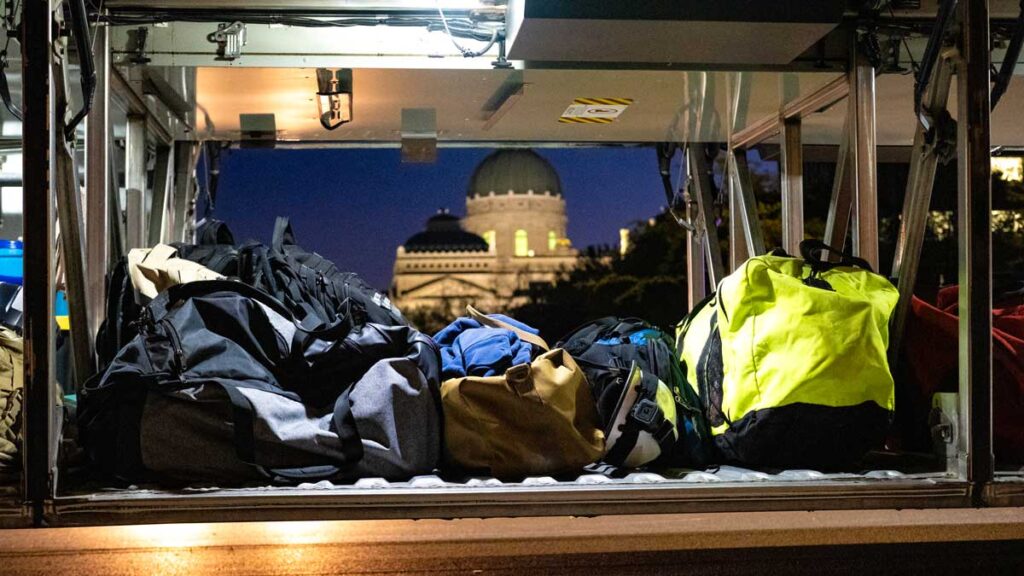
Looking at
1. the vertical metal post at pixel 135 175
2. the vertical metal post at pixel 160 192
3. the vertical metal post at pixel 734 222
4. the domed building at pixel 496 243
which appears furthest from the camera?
the domed building at pixel 496 243

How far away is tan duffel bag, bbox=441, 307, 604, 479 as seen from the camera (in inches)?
114

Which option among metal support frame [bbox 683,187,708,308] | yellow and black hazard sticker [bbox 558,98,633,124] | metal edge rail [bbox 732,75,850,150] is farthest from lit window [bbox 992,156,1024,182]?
yellow and black hazard sticker [bbox 558,98,633,124]

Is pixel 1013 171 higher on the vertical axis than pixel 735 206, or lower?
higher

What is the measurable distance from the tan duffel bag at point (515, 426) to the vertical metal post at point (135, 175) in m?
2.04

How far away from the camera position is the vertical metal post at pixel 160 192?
15.3 feet

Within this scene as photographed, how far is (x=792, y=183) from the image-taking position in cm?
448

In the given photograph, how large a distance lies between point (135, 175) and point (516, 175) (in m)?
88.3

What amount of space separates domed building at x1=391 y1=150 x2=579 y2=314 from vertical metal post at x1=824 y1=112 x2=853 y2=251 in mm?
80364

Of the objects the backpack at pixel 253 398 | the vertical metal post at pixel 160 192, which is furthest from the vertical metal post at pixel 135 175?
the backpack at pixel 253 398

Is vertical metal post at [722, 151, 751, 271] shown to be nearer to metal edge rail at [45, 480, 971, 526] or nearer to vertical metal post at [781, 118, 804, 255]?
vertical metal post at [781, 118, 804, 255]

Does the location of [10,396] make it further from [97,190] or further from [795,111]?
[795,111]

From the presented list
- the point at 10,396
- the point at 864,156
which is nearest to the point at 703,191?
the point at 864,156

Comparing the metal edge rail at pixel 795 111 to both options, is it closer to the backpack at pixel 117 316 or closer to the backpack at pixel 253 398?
the backpack at pixel 253 398

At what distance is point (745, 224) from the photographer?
4.80m
